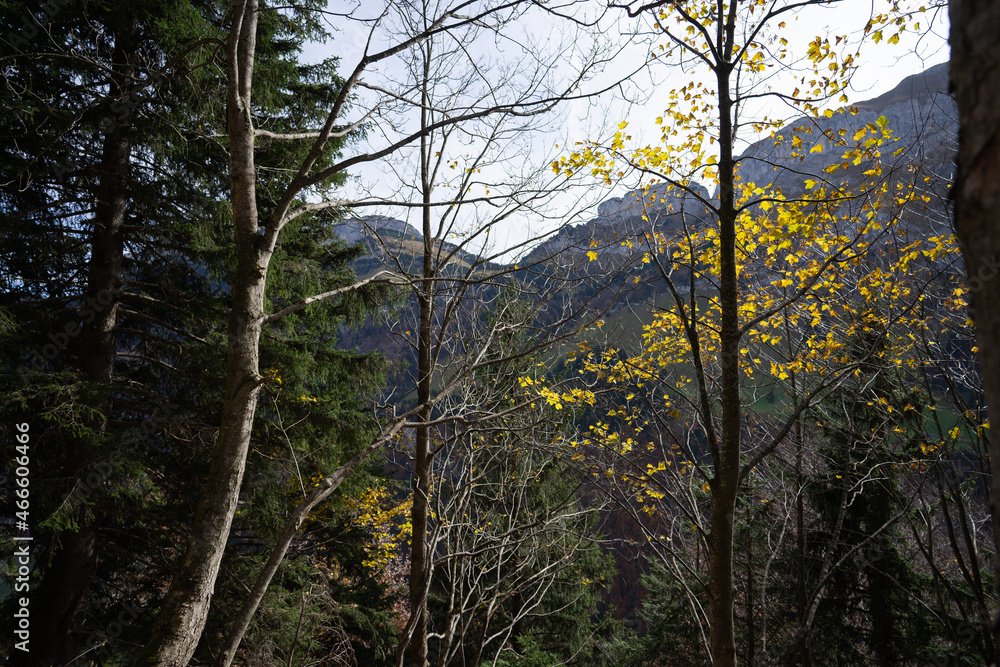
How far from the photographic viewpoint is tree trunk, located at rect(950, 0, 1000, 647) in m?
0.68

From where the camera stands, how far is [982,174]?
0.69m

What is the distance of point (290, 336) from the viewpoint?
7797mm

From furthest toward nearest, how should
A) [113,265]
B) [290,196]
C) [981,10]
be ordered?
[113,265]
[290,196]
[981,10]

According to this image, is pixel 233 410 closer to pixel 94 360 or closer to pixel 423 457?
pixel 423 457

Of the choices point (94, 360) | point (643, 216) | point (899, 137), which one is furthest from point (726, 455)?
point (94, 360)

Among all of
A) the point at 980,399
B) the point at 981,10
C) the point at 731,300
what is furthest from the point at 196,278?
the point at 980,399

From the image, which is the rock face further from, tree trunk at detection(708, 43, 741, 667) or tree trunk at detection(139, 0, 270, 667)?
tree trunk at detection(139, 0, 270, 667)

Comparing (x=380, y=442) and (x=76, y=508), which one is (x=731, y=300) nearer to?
(x=380, y=442)

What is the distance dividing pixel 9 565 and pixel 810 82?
8077 mm

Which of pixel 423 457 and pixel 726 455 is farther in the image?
pixel 423 457

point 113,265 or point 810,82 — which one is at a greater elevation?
point 810,82

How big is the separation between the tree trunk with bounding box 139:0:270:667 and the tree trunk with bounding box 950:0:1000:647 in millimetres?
2336

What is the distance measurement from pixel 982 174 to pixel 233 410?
2.56 metres

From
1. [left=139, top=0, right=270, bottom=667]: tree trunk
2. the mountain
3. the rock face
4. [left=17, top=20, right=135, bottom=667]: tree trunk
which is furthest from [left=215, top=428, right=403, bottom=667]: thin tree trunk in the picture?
[left=17, top=20, right=135, bottom=667]: tree trunk
